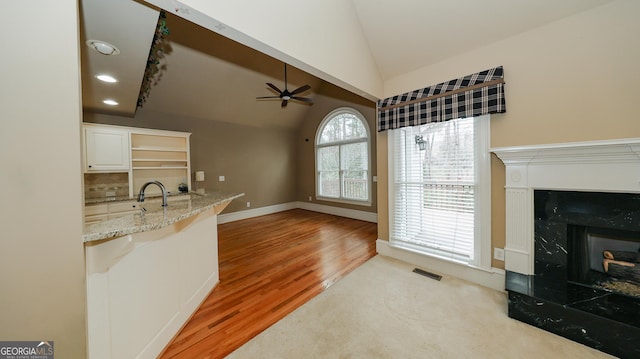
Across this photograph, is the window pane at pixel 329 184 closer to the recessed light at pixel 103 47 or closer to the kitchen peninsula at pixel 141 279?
the kitchen peninsula at pixel 141 279

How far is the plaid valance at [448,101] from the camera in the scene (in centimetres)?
215

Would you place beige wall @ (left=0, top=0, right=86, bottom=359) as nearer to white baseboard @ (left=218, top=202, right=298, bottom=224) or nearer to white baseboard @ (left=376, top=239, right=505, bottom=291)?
white baseboard @ (left=376, top=239, right=505, bottom=291)

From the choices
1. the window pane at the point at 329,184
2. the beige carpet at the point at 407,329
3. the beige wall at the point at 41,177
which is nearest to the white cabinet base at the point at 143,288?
the beige wall at the point at 41,177

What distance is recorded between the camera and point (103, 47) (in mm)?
1812

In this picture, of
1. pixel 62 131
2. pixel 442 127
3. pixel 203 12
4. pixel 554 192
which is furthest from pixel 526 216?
pixel 62 131

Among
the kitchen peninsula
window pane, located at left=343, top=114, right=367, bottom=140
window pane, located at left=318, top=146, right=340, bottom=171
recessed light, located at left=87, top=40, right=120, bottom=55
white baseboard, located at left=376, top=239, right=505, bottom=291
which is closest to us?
the kitchen peninsula

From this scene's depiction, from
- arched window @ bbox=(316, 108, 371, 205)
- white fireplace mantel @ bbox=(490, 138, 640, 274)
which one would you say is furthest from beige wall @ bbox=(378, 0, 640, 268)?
arched window @ bbox=(316, 108, 371, 205)

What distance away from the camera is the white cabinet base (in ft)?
3.73

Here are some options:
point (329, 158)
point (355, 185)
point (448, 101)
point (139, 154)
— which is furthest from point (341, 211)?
point (139, 154)

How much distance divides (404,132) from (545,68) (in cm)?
137

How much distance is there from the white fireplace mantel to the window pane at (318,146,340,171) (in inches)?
163

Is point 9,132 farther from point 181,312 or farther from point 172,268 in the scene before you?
point 181,312

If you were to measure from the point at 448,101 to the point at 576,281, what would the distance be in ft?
6.69

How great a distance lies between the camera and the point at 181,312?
1.78 meters
